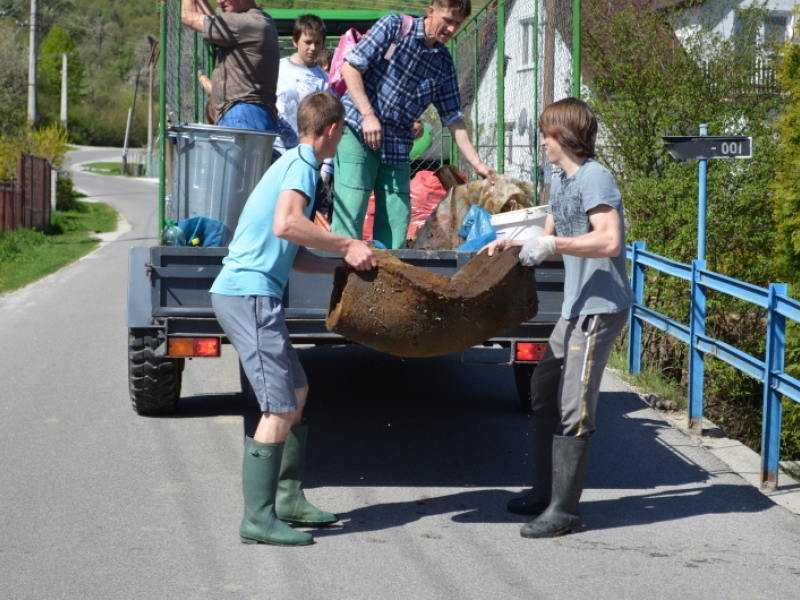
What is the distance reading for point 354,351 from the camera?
400 inches

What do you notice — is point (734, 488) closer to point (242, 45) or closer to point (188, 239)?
point (188, 239)

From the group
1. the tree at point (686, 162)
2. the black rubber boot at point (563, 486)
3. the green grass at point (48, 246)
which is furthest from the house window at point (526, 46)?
the green grass at point (48, 246)

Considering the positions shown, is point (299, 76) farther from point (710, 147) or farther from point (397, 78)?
point (710, 147)

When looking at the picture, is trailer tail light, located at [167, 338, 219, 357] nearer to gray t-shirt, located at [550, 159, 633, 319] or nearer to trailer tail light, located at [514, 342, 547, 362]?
trailer tail light, located at [514, 342, 547, 362]

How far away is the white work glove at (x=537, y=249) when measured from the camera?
4633 mm

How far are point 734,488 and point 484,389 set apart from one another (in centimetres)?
292

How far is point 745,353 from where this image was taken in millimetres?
6566

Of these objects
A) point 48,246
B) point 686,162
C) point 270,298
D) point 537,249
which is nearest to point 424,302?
point 537,249

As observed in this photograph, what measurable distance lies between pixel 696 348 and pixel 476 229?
1828mm

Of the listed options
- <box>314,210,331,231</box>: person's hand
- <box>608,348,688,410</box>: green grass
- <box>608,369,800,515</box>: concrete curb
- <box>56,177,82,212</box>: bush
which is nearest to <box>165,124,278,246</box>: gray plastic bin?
<box>314,210,331,231</box>: person's hand

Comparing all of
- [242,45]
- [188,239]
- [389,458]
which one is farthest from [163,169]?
[389,458]

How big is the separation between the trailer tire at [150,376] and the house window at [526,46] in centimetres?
346

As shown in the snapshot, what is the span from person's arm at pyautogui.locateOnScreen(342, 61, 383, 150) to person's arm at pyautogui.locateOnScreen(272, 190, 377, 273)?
1622mm

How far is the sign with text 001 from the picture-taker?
720cm
